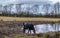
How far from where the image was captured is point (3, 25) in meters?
1.37

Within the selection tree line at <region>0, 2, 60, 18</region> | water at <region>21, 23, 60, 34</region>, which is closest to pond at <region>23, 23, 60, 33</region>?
water at <region>21, 23, 60, 34</region>

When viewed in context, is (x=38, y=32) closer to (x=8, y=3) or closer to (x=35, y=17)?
(x=35, y=17)

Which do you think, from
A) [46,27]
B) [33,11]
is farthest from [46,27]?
[33,11]

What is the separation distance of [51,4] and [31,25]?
13.2 inches

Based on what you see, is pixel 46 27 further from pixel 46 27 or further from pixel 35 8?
pixel 35 8

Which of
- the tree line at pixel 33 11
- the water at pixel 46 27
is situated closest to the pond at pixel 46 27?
the water at pixel 46 27

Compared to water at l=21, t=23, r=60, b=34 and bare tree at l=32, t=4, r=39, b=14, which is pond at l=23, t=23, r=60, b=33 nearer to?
water at l=21, t=23, r=60, b=34

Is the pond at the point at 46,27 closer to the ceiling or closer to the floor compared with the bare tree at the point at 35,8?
closer to the floor

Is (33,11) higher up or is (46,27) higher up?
(33,11)

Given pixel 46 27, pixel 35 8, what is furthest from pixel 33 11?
pixel 46 27

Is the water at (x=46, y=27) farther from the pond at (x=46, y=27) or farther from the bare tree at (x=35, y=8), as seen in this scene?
the bare tree at (x=35, y=8)

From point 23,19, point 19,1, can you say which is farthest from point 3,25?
point 19,1

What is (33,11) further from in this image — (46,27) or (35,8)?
(46,27)

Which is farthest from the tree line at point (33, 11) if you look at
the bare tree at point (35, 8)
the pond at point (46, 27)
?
the pond at point (46, 27)
